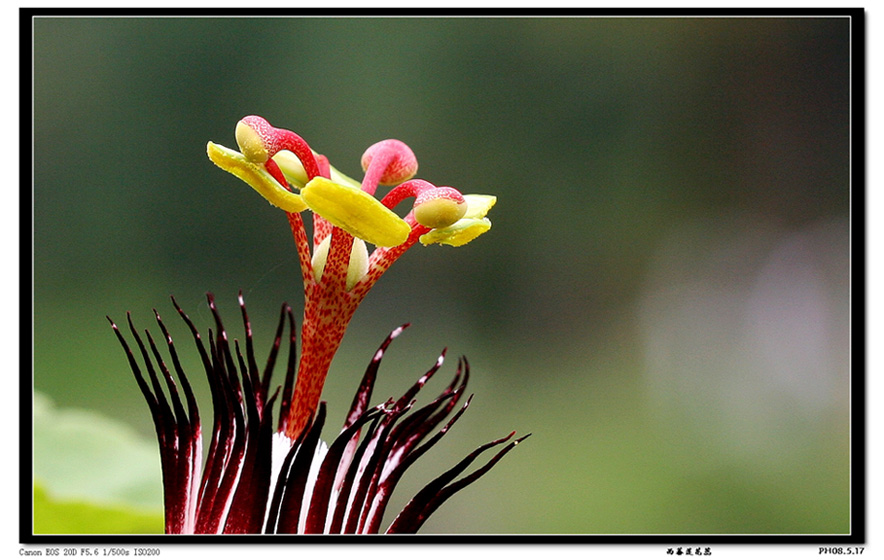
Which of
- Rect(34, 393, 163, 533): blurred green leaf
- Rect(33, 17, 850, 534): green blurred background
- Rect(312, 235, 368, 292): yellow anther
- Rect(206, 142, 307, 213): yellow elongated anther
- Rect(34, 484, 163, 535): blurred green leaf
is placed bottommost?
Rect(34, 484, 163, 535): blurred green leaf

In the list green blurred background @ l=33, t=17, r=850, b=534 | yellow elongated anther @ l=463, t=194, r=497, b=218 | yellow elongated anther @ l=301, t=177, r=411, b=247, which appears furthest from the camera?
green blurred background @ l=33, t=17, r=850, b=534

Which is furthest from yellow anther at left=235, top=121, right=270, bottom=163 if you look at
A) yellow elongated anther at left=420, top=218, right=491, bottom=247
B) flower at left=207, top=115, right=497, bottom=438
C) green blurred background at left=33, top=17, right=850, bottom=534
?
green blurred background at left=33, top=17, right=850, bottom=534

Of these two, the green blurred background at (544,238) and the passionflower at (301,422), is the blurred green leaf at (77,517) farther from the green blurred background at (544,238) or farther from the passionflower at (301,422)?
the green blurred background at (544,238)

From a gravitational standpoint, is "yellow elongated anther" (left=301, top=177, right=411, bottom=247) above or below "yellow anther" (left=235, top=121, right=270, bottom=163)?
below

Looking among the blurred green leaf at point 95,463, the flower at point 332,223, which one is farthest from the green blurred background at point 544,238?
the flower at point 332,223

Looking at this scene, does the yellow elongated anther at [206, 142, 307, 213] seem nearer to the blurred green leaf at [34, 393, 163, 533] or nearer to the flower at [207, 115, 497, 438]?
the flower at [207, 115, 497, 438]

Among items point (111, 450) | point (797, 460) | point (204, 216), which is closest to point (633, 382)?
point (797, 460)

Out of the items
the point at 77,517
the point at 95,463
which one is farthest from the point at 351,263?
the point at 95,463
